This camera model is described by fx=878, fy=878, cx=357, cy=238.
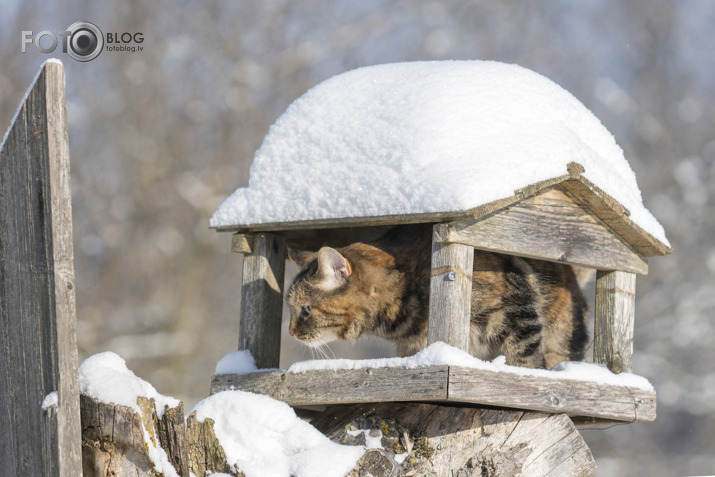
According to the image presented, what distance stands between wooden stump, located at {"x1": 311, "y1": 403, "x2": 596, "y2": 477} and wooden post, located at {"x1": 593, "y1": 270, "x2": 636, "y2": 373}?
1.42ft

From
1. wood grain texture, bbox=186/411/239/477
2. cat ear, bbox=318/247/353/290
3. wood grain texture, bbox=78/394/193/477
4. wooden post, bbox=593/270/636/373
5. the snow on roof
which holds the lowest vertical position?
wood grain texture, bbox=186/411/239/477

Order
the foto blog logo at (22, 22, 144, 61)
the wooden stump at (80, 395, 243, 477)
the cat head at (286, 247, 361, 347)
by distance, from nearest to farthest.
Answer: the wooden stump at (80, 395, 243, 477) < the cat head at (286, 247, 361, 347) < the foto blog logo at (22, 22, 144, 61)

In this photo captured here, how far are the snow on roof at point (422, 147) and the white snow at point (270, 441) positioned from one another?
0.69 m

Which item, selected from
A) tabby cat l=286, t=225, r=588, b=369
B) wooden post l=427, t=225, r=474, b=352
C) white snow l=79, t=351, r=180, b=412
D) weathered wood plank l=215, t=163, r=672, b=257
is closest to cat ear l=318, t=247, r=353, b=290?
tabby cat l=286, t=225, r=588, b=369

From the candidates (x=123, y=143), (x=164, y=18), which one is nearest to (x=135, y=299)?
(x=123, y=143)


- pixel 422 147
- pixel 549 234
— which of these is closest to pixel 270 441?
pixel 422 147

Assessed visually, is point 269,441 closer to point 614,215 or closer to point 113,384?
point 113,384

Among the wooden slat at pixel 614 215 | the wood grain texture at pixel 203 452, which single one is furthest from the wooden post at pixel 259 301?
the wooden slat at pixel 614 215

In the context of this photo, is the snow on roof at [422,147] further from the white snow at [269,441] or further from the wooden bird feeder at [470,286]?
the white snow at [269,441]

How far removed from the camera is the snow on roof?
293cm

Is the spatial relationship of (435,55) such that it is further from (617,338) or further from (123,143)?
(617,338)

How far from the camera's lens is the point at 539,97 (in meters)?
3.25

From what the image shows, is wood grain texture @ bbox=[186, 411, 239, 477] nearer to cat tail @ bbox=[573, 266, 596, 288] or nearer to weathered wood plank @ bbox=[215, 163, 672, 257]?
weathered wood plank @ bbox=[215, 163, 672, 257]

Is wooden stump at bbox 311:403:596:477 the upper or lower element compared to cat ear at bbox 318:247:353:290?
lower
